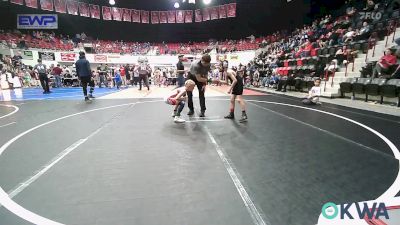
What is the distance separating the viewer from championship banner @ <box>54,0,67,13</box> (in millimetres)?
26078

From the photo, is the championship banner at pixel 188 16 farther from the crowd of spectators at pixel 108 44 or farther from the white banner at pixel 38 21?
the white banner at pixel 38 21

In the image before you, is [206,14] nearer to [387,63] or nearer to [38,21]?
[38,21]

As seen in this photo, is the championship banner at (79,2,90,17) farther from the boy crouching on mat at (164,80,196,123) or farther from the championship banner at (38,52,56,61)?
the boy crouching on mat at (164,80,196,123)

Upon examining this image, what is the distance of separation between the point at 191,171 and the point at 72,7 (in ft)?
99.8

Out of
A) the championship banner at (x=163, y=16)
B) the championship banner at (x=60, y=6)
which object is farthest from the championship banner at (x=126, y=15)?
the championship banner at (x=60, y=6)

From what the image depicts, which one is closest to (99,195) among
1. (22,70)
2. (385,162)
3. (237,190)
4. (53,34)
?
(237,190)

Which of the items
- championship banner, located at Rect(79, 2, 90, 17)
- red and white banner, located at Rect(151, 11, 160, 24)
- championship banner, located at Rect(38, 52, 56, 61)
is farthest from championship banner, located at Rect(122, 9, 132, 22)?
championship banner, located at Rect(38, 52, 56, 61)

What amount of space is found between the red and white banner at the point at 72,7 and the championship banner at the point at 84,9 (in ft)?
1.79

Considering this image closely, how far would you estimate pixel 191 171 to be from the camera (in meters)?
2.99

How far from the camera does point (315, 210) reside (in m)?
2.12

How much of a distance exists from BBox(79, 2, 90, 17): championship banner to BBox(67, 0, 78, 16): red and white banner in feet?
1.79

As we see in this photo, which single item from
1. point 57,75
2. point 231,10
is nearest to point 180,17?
point 231,10

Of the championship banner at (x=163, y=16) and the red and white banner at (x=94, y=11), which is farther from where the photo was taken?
the championship banner at (x=163, y=16)

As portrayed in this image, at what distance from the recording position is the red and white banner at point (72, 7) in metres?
27.1
